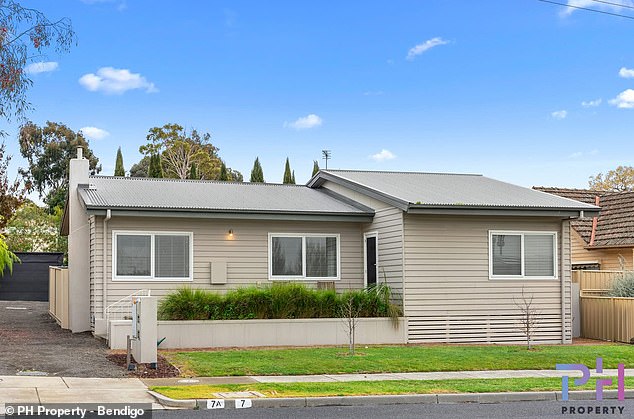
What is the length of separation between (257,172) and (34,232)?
49.5 ft

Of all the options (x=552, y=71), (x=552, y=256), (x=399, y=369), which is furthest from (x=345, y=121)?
(x=399, y=369)

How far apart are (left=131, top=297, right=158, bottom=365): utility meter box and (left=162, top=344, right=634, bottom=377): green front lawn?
618 mm

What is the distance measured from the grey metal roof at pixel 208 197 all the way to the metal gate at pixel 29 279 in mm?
→ 10994

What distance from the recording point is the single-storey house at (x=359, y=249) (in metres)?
20.7

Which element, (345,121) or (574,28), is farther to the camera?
(345,121)

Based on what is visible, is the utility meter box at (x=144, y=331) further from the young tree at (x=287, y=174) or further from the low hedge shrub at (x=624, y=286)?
the young tree at (x=287, y=174)

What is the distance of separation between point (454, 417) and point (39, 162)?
175 feet

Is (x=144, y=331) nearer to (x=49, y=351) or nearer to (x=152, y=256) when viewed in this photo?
(x=49, y=351)

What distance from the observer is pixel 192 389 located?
12.6 meters

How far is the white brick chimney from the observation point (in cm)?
2167

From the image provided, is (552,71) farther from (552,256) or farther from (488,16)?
(552,256)

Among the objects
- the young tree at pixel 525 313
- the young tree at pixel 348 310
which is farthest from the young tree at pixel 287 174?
the young tree at pixel 348 310

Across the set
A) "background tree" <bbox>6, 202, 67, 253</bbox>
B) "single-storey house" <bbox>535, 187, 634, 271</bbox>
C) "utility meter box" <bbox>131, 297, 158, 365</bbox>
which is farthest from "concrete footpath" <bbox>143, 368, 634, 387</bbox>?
"background tree" <bbox>6, 202, 67, 253</bbox>

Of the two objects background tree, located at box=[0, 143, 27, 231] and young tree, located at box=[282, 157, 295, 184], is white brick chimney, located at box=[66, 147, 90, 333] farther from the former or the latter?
young tree, located at box=[282, 157, 295, 184]
